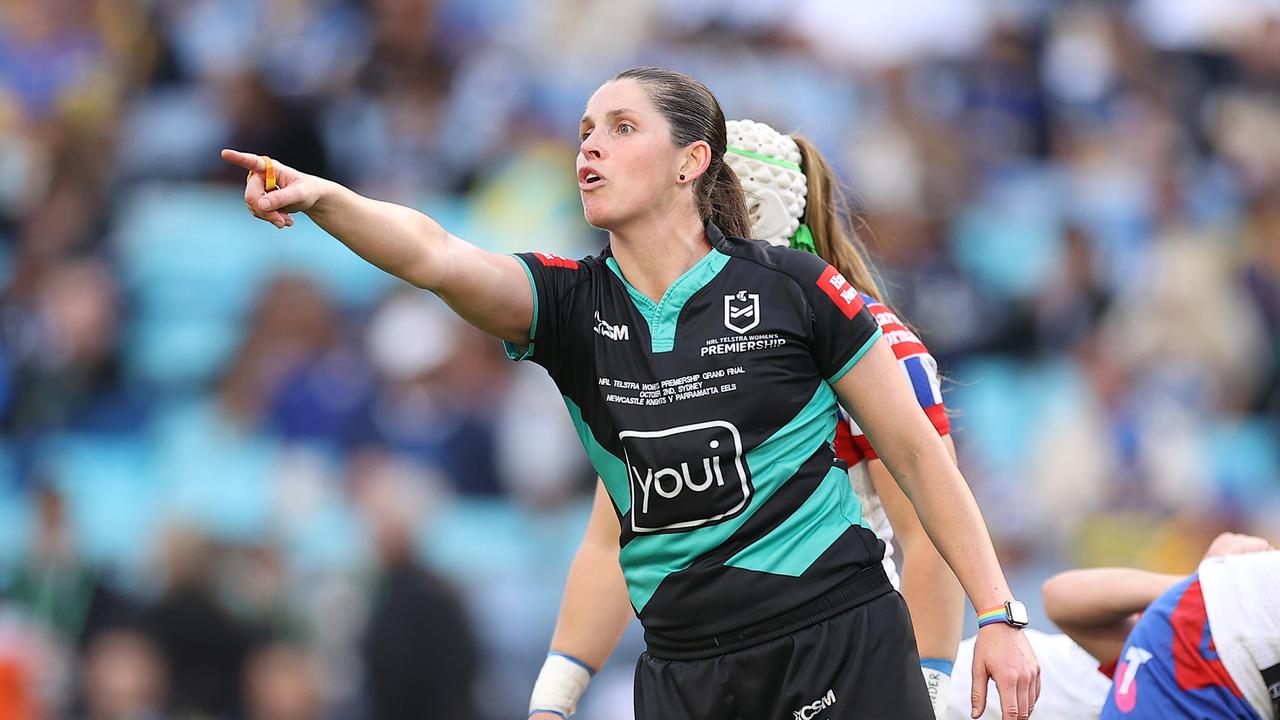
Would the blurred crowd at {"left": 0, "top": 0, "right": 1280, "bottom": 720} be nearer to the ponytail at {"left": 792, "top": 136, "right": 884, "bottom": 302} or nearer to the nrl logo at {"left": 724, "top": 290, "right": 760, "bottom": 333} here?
the ponytail at {"left": 792, "top": 136, "right": 884, "bottom": 302}

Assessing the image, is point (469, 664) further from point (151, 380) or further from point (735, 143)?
point (735, 143)

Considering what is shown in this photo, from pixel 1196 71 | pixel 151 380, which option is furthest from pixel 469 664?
pixel 1196 71

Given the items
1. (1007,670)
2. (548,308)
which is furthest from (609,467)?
(1007,670)

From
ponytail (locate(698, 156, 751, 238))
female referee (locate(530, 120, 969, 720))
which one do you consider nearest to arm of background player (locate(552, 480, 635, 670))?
female referee (locate(530, 120, 969, 720))

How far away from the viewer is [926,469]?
3.50 m

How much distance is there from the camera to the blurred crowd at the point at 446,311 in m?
9.00

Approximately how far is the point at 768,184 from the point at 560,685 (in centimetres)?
135

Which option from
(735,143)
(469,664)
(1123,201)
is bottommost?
(469,664)

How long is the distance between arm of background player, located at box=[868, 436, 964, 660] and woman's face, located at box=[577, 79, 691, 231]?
3.01ft

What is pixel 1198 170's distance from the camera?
36.3ft

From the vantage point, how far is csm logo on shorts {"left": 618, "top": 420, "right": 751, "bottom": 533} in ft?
11.3

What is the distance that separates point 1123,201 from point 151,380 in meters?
6.20

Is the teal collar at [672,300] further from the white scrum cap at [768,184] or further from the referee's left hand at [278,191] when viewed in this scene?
the referee's left hand at [278,191]

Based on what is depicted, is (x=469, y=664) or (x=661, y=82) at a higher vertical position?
(x=661, y=82)
